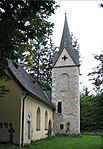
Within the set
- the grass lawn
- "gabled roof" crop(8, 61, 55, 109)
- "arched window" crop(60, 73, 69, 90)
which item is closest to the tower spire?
"arched window" crop(60, 73, 69, 90)

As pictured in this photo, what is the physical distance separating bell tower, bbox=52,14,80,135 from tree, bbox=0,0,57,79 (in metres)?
25.1

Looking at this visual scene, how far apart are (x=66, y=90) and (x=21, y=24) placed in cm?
2722

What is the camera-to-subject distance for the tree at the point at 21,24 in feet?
39.3

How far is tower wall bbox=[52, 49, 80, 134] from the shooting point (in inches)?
1473

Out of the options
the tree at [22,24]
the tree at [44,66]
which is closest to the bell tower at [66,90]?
the tree at [44,66]

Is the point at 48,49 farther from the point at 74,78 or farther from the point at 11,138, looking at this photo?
the point at 11,138

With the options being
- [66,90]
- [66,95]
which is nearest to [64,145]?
[66,95]

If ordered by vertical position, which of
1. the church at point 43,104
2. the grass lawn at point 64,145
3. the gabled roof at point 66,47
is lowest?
the grass lawn at point 64,145

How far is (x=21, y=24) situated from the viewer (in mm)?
12711

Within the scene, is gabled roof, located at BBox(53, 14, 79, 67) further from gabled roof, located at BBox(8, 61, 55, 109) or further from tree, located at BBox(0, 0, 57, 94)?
tree, located at BBox(0, 0, 57, 94)

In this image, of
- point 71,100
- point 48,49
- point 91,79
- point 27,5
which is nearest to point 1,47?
point 27,5

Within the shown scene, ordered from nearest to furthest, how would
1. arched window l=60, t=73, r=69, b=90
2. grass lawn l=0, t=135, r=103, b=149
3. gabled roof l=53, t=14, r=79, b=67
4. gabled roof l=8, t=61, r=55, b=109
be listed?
grass lawn l=0, t=135, r=103, b=149 → gabled roof l=8, t=61, r=55, b=109 → arched window l=60, t=73, r=69, b=90 → gabled roof l=53, t=14, r=79, b=67

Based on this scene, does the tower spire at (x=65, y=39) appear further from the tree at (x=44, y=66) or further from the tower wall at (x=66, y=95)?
the tree at (x=44, y=66)

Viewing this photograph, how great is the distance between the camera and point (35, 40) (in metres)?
13.8
